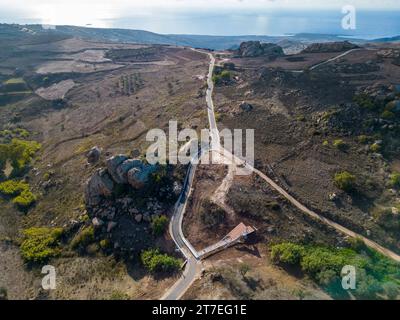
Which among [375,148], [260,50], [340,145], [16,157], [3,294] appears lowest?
[3,294]

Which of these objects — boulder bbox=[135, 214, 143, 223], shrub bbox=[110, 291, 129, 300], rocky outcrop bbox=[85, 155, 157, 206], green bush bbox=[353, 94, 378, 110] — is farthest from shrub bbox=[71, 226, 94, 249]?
green bush bbox=[353, 94, 378, 110]

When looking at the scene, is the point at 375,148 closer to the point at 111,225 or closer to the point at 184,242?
the point at 184,242

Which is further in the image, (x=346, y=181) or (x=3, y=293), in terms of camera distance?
(x=346, y=181)

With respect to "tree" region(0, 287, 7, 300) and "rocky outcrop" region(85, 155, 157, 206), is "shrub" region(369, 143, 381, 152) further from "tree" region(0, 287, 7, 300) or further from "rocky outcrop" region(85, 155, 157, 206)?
"tree" region(0, 287, 7, 300)

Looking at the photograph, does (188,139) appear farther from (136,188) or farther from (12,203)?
Result: (12,203)

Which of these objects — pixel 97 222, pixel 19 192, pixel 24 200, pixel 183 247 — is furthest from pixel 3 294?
pixel 19 192

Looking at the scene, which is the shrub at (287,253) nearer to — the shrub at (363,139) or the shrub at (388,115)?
the shrub at (363,139)

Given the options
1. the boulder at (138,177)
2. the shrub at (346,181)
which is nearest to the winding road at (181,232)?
the boulder at (138,177)
